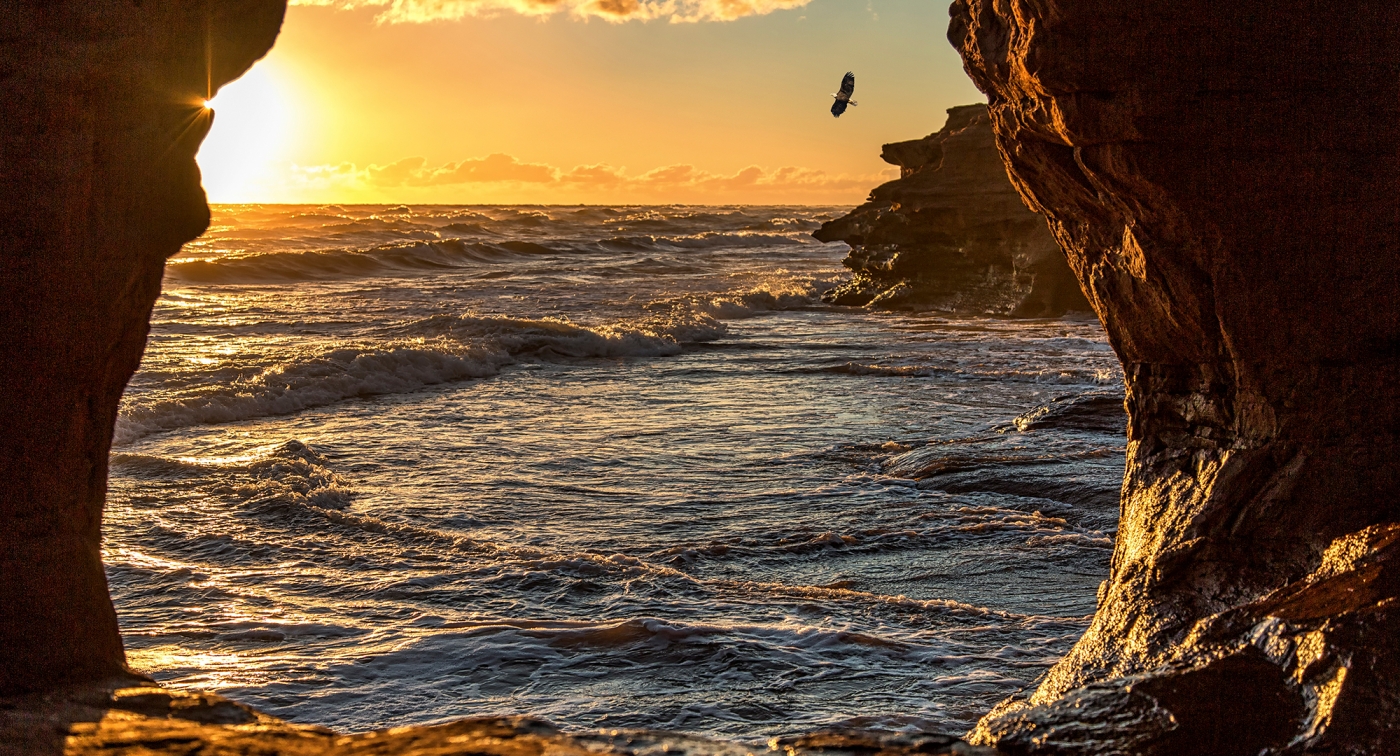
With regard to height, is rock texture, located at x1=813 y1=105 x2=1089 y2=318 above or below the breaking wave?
above

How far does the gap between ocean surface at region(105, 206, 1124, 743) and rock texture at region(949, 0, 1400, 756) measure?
3.99 ft

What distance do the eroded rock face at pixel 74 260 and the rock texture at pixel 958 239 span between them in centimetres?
1823

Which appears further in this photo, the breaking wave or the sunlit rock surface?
the breaking wave

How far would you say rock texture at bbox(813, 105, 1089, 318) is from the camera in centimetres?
2042

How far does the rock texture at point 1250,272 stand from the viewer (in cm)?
322

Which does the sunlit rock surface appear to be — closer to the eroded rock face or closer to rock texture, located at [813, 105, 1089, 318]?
the eroded rock face

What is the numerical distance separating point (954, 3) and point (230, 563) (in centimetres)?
510

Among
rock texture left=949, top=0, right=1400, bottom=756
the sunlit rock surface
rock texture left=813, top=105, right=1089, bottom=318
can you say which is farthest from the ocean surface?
rock texture left=813, top=105, right=1089, bottom=318

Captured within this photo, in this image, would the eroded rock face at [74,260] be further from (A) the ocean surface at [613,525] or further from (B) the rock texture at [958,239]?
(B) the rock texture at [958,239]

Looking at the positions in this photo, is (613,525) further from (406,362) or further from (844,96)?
(406,362)

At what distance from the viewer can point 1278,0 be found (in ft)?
10.6

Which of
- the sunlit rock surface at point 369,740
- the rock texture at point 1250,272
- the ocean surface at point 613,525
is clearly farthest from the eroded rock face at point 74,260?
the rock texture at point 1250,272

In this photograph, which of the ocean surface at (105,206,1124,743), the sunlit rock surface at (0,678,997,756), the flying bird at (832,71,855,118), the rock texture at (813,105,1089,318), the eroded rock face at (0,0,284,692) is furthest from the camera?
the rock texture at (813,105,1089,318)

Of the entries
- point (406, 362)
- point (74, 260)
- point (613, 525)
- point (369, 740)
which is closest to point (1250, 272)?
point (369, 740)
